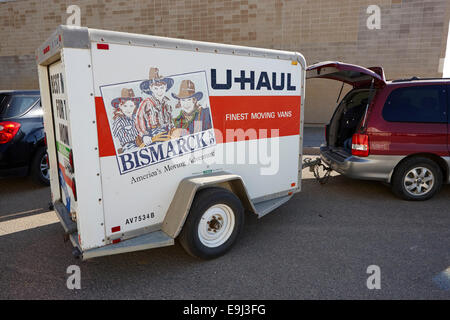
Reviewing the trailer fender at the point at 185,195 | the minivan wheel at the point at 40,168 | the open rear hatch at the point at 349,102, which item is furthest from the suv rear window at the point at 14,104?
the open rear hatch at the point at 349,102

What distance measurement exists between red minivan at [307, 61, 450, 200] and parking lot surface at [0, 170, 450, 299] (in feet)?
1.80

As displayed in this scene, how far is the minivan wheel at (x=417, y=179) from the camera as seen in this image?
17.2 feet

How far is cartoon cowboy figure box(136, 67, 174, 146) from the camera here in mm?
3135

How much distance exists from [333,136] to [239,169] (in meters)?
3.25

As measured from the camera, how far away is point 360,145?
17.0ft

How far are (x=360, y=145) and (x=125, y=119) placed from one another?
152 inches

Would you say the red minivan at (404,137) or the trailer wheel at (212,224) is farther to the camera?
the red minivan at (404,137)

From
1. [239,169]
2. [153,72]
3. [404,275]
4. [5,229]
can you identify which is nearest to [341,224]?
[404,275]

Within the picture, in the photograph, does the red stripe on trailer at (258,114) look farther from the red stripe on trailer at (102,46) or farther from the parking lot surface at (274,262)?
the parking lot surface at (274,262)

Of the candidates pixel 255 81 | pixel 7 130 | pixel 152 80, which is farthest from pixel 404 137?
pixel 7 130

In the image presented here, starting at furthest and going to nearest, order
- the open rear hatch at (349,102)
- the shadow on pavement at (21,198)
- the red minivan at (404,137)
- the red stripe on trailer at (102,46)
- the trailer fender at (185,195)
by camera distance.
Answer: the open rear hatch at (349,102) → the red minivan at (404,137) → the shadow on pavement at (21,198) → the trailer fender at (185,195) → the red stripe on trailer at (102,46)

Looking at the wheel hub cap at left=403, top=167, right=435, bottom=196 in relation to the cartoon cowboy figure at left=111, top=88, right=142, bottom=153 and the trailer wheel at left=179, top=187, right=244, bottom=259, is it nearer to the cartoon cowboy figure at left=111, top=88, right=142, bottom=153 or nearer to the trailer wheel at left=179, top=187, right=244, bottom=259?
the trailer wheel at left=179, top=187, right=244, bottom=259

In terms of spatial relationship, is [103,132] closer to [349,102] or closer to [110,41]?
[110,41]

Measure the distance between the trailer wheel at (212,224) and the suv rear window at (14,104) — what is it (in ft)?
14.7
